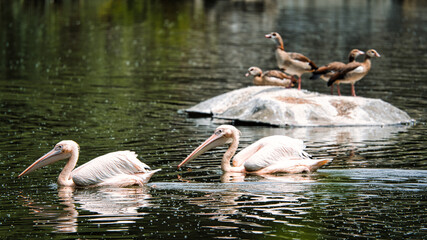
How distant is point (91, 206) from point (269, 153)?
3.19m

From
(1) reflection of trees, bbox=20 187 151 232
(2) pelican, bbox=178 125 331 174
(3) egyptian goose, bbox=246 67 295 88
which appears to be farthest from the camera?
(3) egyptian goose, bbox=246 67 295 88

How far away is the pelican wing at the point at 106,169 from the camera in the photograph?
1027 centimetres

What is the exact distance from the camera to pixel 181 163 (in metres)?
11.2

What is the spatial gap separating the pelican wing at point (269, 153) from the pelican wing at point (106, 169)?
175 centimetres

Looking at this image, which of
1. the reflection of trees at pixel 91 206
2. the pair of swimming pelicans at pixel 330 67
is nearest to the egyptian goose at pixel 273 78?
the pair of swimming pelicans at pixel 330 67

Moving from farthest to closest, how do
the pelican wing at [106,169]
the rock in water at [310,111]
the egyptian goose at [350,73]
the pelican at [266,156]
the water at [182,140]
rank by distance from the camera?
the egyptian goose at [350,73], the rock in water at [310,111], the pelican at [266,156], the pelican wing at [106,169], the water at [182,140]

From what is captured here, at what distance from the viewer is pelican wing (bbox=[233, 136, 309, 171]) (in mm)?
11320

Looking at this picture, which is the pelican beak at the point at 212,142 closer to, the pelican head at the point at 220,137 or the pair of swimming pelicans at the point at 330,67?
the pelican head at the point at 220,137

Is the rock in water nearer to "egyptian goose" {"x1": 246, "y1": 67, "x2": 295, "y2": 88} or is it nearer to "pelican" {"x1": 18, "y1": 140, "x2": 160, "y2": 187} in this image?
"egyptian goose" {"x1": 246, "y1": 67, "x2": 295, "y2": 88}

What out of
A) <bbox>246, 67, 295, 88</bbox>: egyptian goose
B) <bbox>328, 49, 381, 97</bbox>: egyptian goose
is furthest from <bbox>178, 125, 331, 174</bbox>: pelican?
<bbox>246, 67, 295, 88</bbox>: egyptian goose

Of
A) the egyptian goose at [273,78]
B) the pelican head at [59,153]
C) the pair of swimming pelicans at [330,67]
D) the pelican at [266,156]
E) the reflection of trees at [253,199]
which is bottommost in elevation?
the reflection of trees at [253,199]

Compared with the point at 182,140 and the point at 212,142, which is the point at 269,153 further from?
the point at 182,140

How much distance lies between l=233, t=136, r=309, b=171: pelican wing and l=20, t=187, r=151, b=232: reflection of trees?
1889 mm

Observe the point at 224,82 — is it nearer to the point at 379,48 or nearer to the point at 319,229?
the point at 379,48
